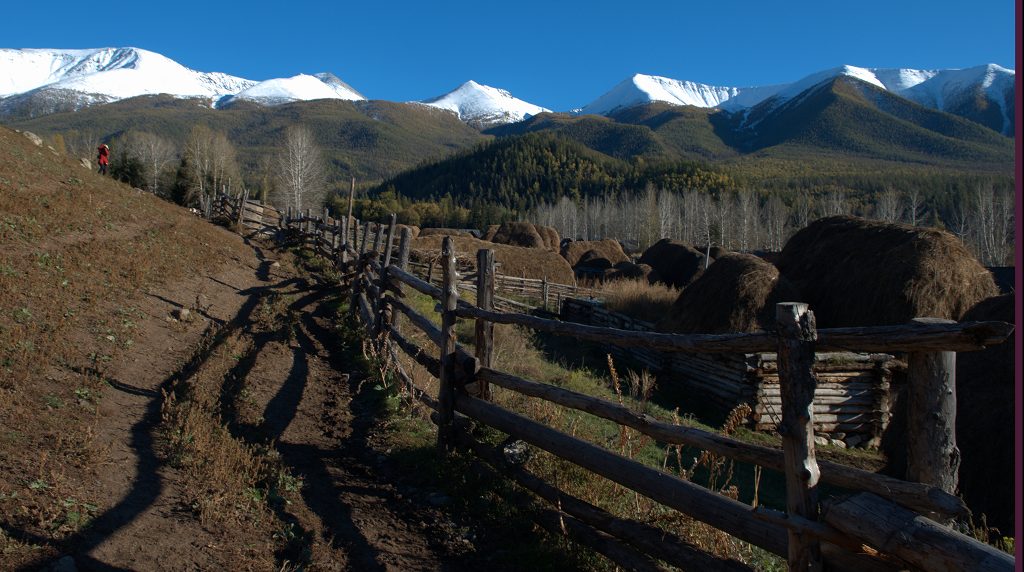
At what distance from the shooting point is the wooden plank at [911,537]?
2.13m

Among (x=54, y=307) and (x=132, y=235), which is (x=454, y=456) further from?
(x=132, y=235)

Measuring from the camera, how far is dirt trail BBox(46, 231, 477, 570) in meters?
3.61

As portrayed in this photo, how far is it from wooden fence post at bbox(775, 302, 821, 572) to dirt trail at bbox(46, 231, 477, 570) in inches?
85.4

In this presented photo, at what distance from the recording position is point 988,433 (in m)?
6.79

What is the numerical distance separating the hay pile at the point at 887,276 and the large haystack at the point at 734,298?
956 millimetres

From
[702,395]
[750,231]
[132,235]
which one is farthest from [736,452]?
[750,231]

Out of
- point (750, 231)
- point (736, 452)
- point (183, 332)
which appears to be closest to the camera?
point (736, 452)

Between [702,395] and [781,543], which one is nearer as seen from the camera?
[781,543]

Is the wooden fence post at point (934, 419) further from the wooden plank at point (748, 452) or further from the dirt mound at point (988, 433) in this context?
the dirt mound at point (988, 433)

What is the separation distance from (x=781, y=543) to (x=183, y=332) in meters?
8.64

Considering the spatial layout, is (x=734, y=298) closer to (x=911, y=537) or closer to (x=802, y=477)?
(x=802, y=477)

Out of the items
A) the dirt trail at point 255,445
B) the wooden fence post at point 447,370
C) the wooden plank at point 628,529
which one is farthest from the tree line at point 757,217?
the wooden plank at point 628,529

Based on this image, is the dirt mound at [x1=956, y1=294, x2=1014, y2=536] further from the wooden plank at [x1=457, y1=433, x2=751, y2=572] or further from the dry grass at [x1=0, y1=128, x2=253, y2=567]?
the dry grass at [x1=0, y1=128, x2=253, y2=567]

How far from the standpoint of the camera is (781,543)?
295 centimetres
